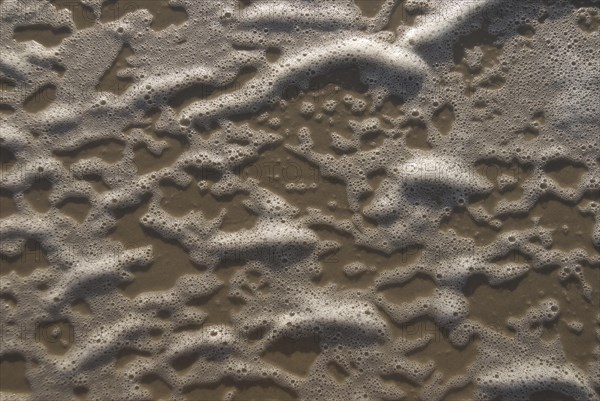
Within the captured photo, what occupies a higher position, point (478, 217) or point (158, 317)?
point (478, 217)

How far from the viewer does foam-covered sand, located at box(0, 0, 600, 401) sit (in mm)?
1576

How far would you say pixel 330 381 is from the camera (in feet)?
5.17

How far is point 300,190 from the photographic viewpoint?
1.63 meters

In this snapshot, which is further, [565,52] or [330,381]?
[565,52]

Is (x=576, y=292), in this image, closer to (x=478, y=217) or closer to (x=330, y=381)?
(x=478, y=217)

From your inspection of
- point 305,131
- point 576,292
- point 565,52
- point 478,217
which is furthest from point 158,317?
point 565,52

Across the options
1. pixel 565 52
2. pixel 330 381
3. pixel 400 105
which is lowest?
pixel 330 381

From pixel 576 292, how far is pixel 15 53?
223cm

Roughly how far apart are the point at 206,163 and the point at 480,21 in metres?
1.16

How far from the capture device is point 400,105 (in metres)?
1.66

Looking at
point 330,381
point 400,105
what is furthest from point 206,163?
point 330,381

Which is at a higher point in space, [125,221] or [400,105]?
[400,105]

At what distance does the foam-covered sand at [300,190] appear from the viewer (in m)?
1.58

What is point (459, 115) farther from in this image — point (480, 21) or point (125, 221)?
point (125, 221)
